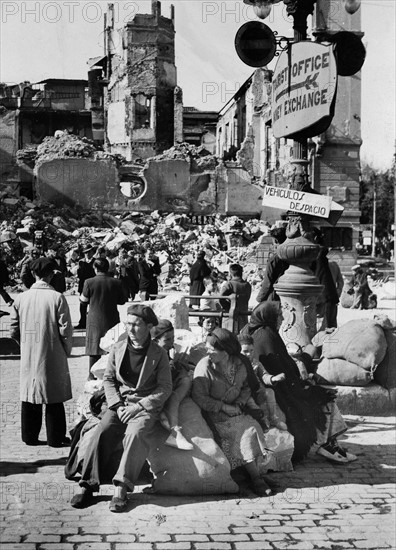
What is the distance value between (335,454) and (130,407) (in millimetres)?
1888

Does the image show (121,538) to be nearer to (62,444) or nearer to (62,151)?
(62,444)

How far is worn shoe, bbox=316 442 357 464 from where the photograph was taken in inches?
244

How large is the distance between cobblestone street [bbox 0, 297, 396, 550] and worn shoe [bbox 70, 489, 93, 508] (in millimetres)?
54

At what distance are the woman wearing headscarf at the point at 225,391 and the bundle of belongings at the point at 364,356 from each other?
2.28 meters

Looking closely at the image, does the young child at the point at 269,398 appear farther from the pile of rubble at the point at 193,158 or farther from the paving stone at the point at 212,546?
the pile of rubble at the point at 193,158

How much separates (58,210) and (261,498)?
1468 inches

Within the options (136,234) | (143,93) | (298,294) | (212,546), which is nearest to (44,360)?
(212,546)

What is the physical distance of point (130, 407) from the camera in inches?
213

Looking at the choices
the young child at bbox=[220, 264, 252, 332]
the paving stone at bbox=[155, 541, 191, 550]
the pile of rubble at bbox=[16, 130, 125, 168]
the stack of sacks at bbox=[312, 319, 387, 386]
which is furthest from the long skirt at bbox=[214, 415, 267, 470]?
the pile of rubble at bbox=[16, 130, 125, 168]

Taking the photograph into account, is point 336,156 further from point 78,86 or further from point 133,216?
point 78,86

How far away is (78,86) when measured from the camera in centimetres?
6203

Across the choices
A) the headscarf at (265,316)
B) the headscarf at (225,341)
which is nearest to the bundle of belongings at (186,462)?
the headscarf at (225,341)

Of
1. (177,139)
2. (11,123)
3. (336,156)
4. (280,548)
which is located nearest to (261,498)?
(280,548)

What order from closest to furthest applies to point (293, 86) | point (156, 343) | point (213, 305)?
point (156, 343) → point (293, 86) → point (213, 305)
